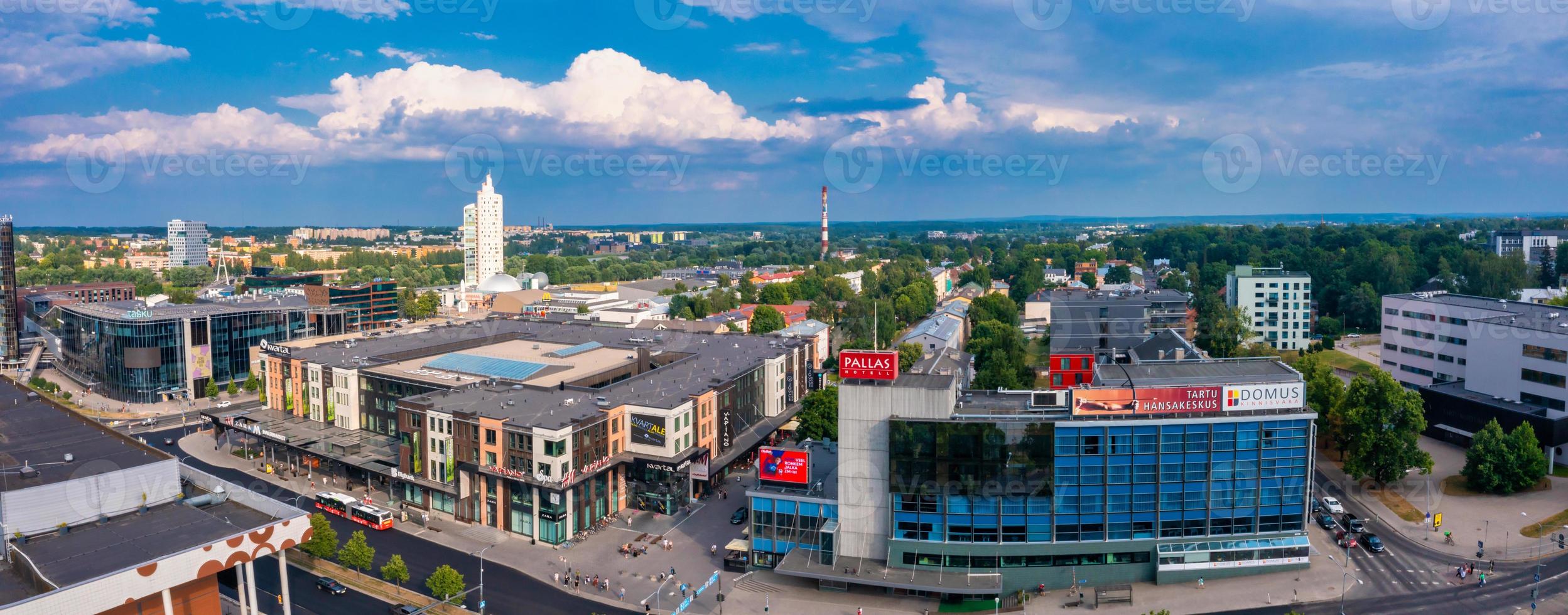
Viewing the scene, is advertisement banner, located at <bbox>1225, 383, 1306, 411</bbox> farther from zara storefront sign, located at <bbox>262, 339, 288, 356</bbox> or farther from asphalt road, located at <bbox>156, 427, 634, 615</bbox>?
zara storefront sign, located at <bbox>262, 339, 288, 356</bbox>

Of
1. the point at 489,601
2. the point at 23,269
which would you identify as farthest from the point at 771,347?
the point at 23,269

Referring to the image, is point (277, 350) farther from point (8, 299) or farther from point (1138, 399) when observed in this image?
point (1138, 399)

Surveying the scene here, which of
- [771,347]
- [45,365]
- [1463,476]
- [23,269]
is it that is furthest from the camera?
[23,269]

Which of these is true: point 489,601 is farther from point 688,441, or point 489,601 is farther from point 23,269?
point 23,269

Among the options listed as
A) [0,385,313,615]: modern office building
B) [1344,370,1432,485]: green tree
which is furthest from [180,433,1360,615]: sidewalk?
[0,385,313,615]: modern office building

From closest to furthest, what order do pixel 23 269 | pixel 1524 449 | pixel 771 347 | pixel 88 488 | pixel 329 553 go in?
1. pixel 88 488
2. pixel 329 553
3. pixel 1524 449
4. pixel 771 347
5. pixel 23 269

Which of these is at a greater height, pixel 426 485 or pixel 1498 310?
pixel 1498 310

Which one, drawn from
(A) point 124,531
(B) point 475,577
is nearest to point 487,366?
(B) point 475,577

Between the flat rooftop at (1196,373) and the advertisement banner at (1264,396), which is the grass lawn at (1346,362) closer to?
the flat rooftop at (1196,373)
